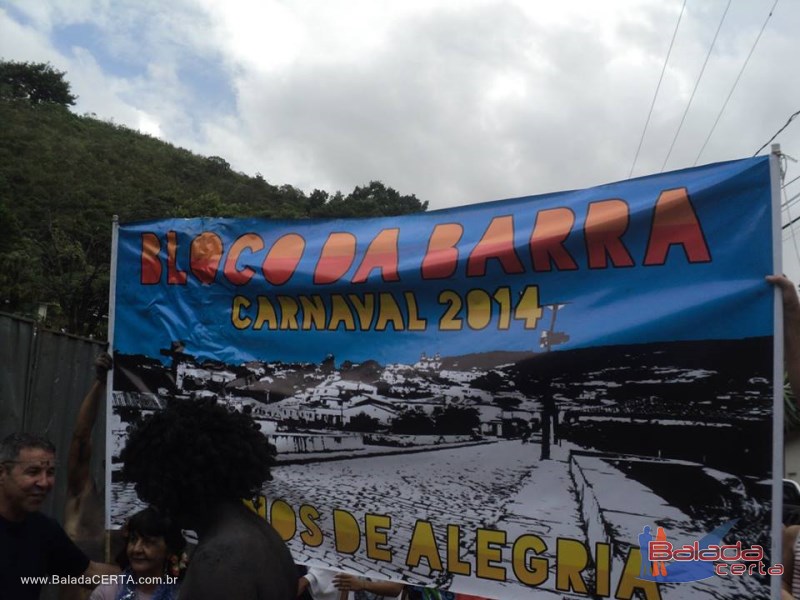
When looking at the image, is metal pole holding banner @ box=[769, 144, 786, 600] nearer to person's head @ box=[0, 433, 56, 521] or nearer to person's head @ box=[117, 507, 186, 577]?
person's head @ box=[117, 507, 186, 577]

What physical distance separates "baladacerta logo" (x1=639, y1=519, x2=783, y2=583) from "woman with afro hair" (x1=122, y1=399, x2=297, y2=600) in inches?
52.3

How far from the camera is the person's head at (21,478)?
2.71 metres

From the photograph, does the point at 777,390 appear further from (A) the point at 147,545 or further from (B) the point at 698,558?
(A) the point at 147,545

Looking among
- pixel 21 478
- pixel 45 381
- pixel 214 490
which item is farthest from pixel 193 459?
pixel 45 381

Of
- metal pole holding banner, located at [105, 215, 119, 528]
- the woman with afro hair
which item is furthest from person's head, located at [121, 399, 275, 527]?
metal pole holding banner, located at [105, 215, 119, 528]

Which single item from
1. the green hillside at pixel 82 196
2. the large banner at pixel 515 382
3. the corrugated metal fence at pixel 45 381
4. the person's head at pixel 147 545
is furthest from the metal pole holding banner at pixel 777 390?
the green hillside at pixel 82 196

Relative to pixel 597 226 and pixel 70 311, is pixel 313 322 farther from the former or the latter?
pixel 70 311

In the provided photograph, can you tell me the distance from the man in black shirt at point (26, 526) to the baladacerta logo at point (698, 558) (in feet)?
7.89

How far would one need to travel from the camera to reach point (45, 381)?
14.6ft

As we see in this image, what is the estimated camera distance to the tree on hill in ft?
180

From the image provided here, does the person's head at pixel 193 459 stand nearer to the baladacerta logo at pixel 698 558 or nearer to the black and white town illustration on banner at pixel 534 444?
the black and white town illustration on banner at pixel 534 444

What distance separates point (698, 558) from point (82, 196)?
35.5m

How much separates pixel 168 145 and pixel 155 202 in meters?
27.9

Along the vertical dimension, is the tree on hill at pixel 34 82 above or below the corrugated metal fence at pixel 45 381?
above
